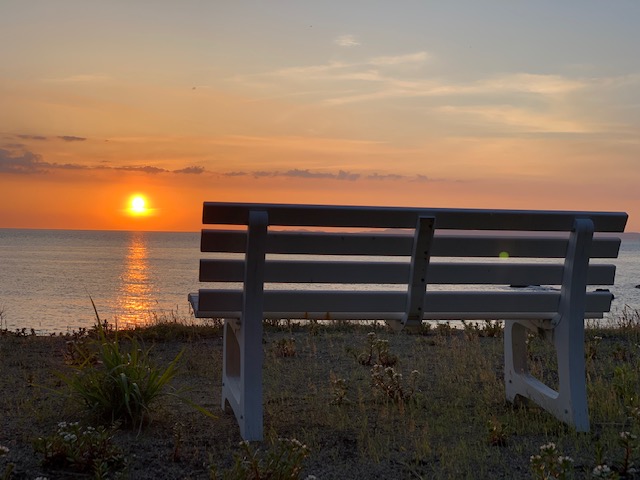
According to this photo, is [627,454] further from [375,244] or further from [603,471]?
[375,244]

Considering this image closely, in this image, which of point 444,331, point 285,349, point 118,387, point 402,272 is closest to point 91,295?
point 444,331

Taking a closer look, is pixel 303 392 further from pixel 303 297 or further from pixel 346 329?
pixel 346 329

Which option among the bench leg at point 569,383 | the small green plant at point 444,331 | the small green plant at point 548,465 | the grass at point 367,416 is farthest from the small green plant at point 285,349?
the small green plant at point 548,465

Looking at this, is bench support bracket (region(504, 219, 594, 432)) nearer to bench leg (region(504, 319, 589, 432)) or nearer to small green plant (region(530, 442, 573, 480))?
bench leg (region(504, 319, 589, 432))

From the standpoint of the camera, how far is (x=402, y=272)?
17.5 ft

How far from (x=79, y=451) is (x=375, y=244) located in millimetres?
2137

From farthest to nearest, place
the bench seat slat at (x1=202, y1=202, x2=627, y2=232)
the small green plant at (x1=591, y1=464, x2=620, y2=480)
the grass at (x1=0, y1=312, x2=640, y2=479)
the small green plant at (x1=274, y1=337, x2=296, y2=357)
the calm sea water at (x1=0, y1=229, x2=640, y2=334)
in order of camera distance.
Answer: the calm sea water at (x1=0, y1=229, x2=640, y2=334)
the small green plant at (x1=274, y1=337, x2=296, y2=357)
the bench seat slat at (x1=202, y1=202, x2=627, y2=232)
the grass at (x1=0, y1=312, x2=640, y2=479)
the small green plant at (x1=591, y1=464, x2=620, y2=480)

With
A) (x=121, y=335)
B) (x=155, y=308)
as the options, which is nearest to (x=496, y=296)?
(x=121, y=335)

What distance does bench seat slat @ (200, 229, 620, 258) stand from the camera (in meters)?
5.05

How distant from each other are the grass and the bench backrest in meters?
0.84

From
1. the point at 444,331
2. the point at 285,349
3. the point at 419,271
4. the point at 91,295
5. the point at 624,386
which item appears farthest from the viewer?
the point at 91,295

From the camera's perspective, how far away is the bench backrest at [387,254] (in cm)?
498

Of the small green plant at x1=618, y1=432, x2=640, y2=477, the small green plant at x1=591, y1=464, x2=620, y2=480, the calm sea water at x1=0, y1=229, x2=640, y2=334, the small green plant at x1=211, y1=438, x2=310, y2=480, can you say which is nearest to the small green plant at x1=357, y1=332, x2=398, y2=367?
the small green plant at x1=618, y1=432, x2=640, y2=477

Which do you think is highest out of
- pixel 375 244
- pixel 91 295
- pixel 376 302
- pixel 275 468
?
pixel 375 244
